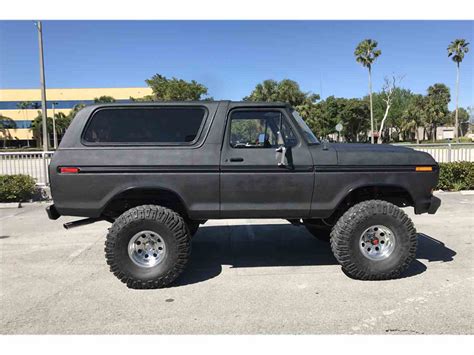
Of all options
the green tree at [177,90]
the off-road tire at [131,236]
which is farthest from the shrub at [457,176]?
the green tree at [177,90]

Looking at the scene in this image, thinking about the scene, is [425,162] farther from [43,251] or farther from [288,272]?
[43,251]

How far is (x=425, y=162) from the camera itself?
453 cm

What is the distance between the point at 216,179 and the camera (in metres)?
4.35

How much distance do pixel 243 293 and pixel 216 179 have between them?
4.18 feet

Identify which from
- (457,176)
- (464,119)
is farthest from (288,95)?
(464,119)

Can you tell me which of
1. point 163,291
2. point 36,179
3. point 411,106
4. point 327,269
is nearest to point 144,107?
point 163,291

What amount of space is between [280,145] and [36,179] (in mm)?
8776

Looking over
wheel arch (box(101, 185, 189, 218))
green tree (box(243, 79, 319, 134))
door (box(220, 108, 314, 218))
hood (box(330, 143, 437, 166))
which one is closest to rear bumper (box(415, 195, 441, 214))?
hood (box(330, 143, 437, 166))

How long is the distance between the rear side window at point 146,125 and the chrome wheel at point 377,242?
7.60 ft

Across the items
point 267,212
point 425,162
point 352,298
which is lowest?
point 352,298

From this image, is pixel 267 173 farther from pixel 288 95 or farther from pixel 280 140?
pixel 288 95

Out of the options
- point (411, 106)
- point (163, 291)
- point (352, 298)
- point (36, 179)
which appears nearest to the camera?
point (352, 298)

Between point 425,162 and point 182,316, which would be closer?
point 182,316

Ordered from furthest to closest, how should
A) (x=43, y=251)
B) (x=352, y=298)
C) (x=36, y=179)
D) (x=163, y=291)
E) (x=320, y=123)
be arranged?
1. (x=320, y=123)
2. (x=36, y=179)
3. (x=43, y=251)
4. (x=163, y=291)
5. (x=352, y=298)
